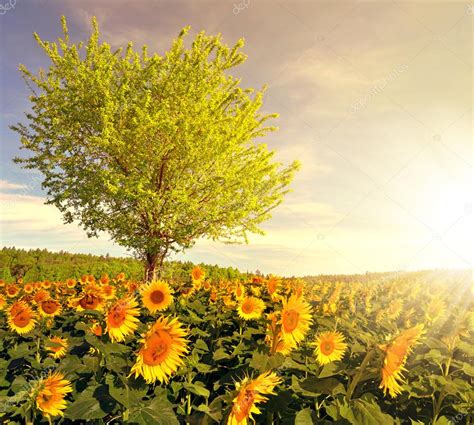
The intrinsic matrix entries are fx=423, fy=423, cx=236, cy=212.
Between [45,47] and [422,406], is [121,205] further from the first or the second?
Result: [422,406]

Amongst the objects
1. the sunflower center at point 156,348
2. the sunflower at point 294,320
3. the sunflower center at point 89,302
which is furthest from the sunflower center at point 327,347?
the sunflower center at point 89,302

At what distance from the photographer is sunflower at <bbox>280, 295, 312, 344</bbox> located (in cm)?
250

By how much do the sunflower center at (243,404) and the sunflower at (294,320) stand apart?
2.49 feet

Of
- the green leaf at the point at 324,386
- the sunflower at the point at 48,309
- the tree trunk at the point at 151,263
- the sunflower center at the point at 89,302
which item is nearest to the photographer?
the green leaf at the point at 324,386

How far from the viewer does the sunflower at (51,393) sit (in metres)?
2.66

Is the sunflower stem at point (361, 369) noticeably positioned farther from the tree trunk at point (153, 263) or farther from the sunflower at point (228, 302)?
the tree trunk at point (153, 263)

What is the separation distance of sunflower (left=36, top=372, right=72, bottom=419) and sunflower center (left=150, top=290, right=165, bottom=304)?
1392 millimetres

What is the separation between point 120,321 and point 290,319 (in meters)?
1.17

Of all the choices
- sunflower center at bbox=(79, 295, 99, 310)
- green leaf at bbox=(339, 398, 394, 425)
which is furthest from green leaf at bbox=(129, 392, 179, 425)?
sunflower center at bbox=(79, 295, 99, 310)

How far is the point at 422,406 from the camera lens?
3.10 metres

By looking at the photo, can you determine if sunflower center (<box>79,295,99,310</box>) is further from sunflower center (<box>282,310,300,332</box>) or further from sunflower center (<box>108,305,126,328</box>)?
sunflower center (<box>282,310,300,332</box>)

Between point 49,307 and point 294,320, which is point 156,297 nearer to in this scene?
point 49,307

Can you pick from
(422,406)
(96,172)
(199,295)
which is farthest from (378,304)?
(96,172)

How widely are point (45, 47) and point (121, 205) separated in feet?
22.8
